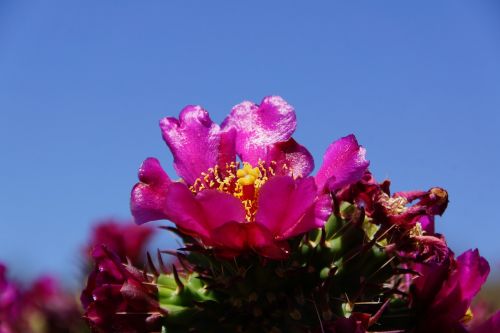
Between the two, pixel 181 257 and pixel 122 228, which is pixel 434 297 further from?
pixel 122 228

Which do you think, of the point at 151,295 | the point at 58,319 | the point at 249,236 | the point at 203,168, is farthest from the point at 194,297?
the point at 58,319

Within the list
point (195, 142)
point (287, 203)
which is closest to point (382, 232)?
point (287, 203)

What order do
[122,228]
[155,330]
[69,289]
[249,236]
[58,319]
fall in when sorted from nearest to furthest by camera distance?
1. [249,236]
2. [155,330]
3. [58,319]
4. [69,289]
5. [122,228]

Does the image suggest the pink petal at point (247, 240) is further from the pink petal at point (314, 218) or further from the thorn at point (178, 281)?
the thorn at point (178, 281)

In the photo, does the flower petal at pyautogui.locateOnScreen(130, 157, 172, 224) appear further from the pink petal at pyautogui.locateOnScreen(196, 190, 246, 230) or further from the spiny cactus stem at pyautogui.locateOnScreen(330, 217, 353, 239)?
the spiny cactus stem at pyautogui.locateOnScreen(330, 217, 353, 239)

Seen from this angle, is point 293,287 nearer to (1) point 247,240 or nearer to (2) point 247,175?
(1) point 247,240

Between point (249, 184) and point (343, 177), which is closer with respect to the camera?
point (343, 177)
